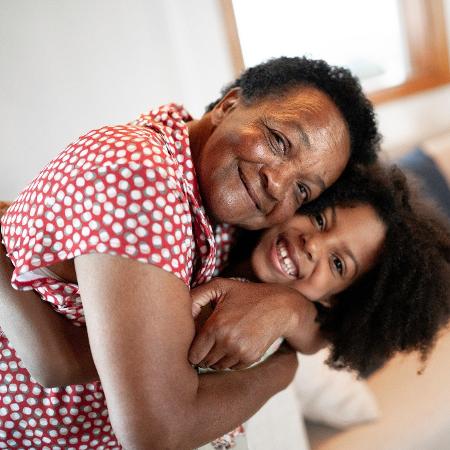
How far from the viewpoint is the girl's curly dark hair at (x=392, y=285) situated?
1384 mm

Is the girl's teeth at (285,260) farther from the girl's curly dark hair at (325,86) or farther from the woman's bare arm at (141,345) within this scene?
the woman's bare arm at (141,345)

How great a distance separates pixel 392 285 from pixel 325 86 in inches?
19.3

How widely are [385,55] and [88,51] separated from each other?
165 cm

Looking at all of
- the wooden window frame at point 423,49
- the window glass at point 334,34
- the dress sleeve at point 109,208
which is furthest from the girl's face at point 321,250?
the wooden window frame at point 423,49

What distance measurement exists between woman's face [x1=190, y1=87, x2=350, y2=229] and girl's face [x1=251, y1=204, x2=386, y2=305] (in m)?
0.12

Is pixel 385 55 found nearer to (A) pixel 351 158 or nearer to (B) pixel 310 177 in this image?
(A) pixel 351 158

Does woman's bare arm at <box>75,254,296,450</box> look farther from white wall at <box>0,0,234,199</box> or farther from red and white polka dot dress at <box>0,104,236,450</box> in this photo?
white wall at <box>0,0,234,199</box>

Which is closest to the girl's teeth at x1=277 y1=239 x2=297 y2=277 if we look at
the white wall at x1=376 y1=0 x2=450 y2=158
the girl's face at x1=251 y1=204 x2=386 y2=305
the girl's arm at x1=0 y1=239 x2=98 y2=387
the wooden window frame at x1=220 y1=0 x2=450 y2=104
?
the girl's face at x1=251 y1=204 x2=386 y2=305

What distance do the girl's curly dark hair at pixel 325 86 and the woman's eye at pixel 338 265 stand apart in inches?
9.1

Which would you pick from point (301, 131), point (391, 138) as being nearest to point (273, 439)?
point (301, 131)

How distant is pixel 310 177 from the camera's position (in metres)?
1.21

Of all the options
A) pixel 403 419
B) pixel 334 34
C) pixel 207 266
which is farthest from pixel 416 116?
pixel 207 266

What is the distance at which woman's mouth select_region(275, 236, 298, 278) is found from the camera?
1323 mm

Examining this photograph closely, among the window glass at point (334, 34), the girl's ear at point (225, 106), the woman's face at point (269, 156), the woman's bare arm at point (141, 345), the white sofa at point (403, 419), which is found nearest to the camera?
the woman's bare arm at point (141, 345)
